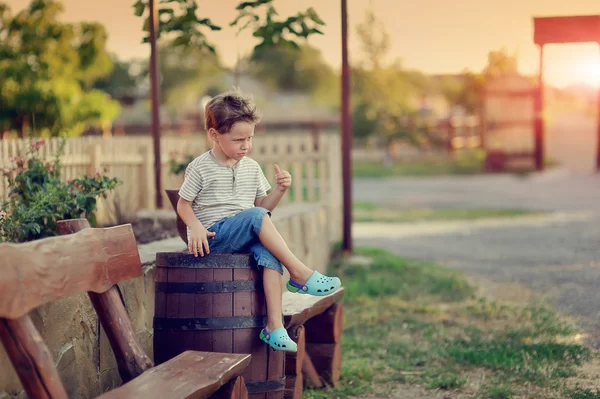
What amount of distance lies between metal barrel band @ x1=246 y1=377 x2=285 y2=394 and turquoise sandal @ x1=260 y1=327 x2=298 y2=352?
181 mm

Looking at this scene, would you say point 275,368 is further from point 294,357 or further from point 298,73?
point 298,73

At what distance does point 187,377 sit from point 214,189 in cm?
96

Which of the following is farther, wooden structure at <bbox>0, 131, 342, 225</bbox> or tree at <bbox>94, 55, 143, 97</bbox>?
tree at <bbox>94, 55, 143, 97</bbox>

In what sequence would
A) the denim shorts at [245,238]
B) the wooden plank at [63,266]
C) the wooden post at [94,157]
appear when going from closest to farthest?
the wooden plank at [63,266], the denim shorts at [245,238], the wooden post at [94,157]

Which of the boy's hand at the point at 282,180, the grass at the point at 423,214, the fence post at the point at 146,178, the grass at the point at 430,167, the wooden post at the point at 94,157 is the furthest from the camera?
the grass at the point at 430,167

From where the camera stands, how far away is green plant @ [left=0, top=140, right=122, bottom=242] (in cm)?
473

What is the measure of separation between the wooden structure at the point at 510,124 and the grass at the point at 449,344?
19656 millimetres

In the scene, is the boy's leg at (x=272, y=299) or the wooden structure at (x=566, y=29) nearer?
the boy's leg at (x=272, y=299)

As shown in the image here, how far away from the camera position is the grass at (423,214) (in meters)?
14.4

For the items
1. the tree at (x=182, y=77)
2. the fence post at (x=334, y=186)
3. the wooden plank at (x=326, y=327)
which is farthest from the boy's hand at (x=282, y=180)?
the tree at (x=182, y=77)

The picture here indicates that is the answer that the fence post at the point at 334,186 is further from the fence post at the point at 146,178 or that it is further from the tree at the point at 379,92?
the tree at the point at 379,92

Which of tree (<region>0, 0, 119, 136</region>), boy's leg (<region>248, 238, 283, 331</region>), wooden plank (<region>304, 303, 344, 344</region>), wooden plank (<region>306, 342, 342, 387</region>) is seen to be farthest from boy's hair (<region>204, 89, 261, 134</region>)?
tree (<region>0, 0, 119, 136</region>)

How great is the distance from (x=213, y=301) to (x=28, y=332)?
38.2 inches

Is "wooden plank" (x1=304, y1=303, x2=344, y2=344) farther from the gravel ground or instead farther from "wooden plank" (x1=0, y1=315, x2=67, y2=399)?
"wooden plank" (x1=0, y1=315, x2=67, y2=399)
